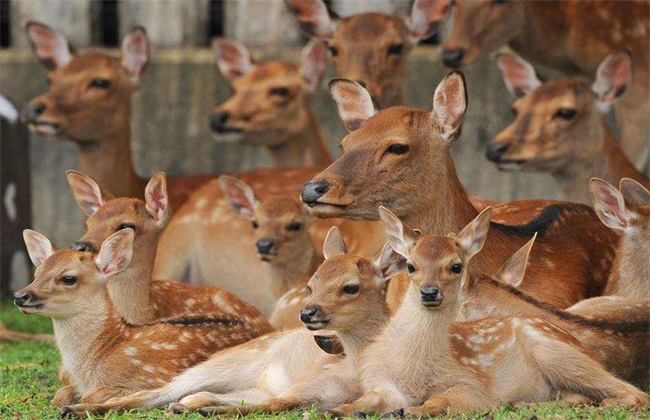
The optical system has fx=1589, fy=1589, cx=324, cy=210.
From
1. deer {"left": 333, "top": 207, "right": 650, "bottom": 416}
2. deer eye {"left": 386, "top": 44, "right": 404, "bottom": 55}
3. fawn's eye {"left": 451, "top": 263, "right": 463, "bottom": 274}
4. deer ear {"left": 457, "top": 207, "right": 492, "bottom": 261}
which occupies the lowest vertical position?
deer {"left": 333, "top": 207, "right": 650, "bottom": 416}

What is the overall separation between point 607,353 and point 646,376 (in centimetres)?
33

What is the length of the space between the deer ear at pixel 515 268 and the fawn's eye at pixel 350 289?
0.95m

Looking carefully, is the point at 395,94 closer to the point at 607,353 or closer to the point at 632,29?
the point at 632,29

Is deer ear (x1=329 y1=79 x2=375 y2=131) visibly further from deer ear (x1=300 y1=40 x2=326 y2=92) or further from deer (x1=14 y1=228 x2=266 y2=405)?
deer ear (x1=300 y1=40 x2=326 y2=92)

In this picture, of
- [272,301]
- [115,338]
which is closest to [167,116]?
[272,301]

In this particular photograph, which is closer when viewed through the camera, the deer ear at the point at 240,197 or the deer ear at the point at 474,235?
the deer ear at the point at 474,235

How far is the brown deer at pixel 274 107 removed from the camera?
1059 cm

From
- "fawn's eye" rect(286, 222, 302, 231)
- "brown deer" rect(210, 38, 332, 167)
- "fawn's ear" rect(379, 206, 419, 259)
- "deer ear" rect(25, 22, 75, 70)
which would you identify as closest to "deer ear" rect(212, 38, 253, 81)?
"brown deer" rect(210, 38, 332, 167)

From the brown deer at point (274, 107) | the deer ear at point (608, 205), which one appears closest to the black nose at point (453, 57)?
the brown deer at point (274, 107)

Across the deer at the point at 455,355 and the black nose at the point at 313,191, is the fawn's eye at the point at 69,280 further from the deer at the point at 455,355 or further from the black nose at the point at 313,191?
the deer at the point at 455,355

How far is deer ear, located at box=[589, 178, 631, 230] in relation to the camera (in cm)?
777

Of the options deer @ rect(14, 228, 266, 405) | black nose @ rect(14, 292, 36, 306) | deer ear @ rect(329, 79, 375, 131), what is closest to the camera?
black nose @ rect(14, 292, 36, 306)

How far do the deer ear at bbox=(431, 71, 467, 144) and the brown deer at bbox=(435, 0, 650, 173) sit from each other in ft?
9.32

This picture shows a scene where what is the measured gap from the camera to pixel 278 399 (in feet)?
21.3
